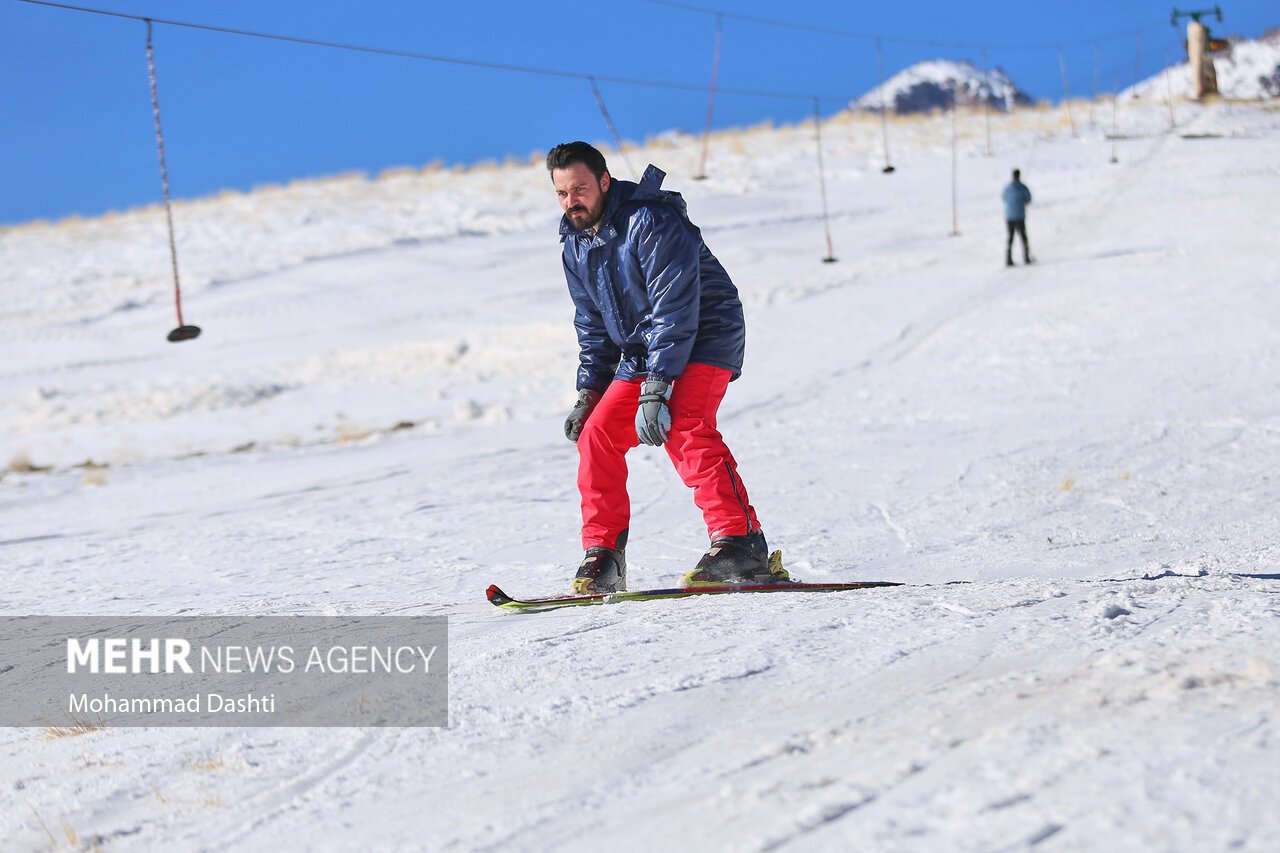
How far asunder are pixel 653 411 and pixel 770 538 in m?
1.91

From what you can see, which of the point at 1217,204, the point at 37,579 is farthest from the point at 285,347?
the point at 1217,204

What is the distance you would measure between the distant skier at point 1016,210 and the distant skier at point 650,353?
40.7 feet

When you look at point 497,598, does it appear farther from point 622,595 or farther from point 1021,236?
point 1021,236

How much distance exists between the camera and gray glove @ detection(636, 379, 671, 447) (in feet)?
11.0

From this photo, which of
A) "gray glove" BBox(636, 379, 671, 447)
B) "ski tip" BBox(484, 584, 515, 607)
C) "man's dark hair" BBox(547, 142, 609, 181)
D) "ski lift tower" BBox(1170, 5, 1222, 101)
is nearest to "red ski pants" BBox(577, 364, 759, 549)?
"gray glove" BBox(636, 379, 671, 447)

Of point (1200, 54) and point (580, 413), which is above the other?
point (1200, 54)

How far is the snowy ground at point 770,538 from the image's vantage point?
175 centimetres

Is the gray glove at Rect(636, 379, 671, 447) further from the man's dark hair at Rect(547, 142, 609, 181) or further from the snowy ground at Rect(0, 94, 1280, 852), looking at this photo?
the man's dark hair at Rect(547, 142, 609, 181)

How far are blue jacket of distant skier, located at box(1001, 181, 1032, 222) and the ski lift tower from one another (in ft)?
70.9

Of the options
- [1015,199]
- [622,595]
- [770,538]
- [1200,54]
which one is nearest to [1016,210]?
[1015,199]

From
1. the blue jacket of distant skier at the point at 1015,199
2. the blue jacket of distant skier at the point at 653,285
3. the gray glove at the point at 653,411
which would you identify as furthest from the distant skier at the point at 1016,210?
the gray glove at the point at 653,411

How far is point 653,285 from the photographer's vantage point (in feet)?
11.1

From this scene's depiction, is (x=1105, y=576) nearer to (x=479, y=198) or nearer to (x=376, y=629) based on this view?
(x=376, y=629)

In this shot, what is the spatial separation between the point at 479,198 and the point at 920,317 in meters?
15.6
